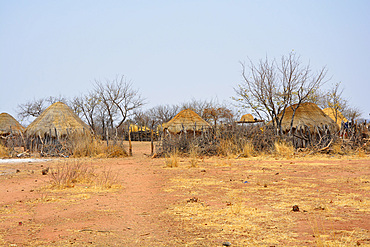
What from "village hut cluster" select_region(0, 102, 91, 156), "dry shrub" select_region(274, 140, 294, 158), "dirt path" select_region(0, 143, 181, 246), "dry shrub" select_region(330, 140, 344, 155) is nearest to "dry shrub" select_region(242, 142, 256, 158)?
"dry shrub" select_region(274, 140, 294, 158)

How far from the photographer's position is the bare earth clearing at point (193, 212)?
3436mm

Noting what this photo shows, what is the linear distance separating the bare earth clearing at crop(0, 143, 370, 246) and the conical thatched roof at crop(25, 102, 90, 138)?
423 inches

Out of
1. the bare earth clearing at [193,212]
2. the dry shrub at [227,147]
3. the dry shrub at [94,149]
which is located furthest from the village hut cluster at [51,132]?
the bare earth clearing at [193,212]

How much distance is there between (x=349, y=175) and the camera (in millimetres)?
7555

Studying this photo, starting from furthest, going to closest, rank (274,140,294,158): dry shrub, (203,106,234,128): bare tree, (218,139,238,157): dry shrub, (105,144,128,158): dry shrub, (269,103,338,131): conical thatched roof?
(203,106,234,128): bare tree, (269,103,338,131): conical thatched roof, (105,144,128,158): dry shrub, (218,139,238,157): dry shrub, (274,140,294,158): dry shrub

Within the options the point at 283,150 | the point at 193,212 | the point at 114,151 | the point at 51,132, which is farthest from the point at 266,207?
the point at 51,132

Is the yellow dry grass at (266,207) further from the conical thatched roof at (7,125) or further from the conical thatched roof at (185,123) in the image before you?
the conical thatched roof at (7,125)

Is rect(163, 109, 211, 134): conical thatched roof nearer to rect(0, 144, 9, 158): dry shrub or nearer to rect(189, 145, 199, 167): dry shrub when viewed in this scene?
rect(189, 145, 199, 167): dry shrub

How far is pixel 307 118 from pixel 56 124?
42.0ft

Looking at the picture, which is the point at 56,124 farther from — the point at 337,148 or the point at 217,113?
the point at 217,113

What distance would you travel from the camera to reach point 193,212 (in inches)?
180

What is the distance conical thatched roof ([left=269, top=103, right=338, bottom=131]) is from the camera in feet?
55.4

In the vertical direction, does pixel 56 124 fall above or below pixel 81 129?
above

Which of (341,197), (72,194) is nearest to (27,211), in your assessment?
(72,194)
